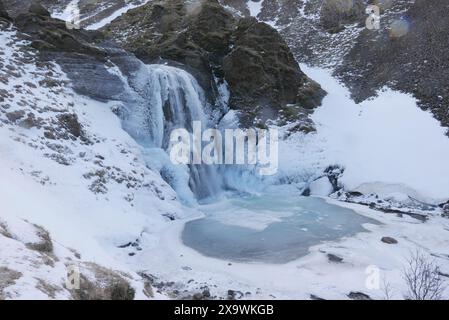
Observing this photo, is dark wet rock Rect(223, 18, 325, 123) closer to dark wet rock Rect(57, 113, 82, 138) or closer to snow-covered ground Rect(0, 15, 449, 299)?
snow-covered ground Rect(0, 15, 449, 299)

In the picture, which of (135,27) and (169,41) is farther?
(135,27)

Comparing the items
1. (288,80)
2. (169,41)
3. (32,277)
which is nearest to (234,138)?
(288,80)

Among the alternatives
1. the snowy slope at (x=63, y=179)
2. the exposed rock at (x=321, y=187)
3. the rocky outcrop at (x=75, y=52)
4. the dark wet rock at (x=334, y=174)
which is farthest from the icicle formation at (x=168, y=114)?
the dark wet rock at (x=334, y=174)

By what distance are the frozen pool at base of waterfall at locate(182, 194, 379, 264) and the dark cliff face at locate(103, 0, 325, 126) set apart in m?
8.39

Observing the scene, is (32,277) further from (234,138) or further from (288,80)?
(288,80)

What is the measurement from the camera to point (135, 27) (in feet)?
117

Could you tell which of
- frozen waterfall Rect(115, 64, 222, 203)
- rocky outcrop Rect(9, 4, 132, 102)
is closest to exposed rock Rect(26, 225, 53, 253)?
frozen waterfall Rect(115, 64, 222, 203)

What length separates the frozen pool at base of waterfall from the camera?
14.2 metres

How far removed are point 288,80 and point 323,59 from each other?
8263 millimetres

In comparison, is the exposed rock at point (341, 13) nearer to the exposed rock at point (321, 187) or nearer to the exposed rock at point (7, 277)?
the exposed rock at point (321, 187)

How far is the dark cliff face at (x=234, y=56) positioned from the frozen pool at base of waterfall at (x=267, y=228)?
27.5 ft

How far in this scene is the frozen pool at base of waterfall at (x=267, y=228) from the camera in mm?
14250

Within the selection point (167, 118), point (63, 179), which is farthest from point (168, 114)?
point (63, 179)

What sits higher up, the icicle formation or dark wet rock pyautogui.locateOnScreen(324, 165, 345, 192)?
the icicle formation
